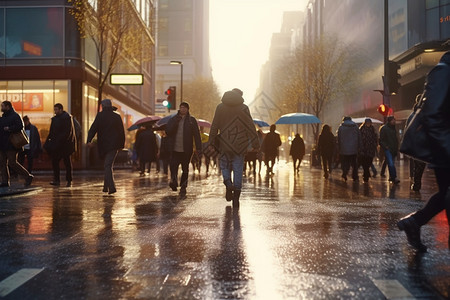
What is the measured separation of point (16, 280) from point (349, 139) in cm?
1427

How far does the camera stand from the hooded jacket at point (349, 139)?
1742 centimetres

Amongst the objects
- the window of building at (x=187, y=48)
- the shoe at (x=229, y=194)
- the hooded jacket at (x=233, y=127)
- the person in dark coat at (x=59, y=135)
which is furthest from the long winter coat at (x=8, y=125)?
the window of building at (x=187, y=48)

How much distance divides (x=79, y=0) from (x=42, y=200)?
16625 mm

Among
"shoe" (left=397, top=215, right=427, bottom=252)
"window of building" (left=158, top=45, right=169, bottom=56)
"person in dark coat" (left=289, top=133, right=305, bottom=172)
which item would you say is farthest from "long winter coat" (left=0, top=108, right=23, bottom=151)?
"window of building" (left=158, top=45, right=169, bottom=56)

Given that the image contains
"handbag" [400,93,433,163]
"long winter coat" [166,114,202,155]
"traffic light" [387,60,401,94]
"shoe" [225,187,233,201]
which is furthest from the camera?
"traffic light" [387,60,401,94]

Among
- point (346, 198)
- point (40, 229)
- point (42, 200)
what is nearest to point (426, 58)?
point (346, 198)

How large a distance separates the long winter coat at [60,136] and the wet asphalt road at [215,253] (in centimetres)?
447

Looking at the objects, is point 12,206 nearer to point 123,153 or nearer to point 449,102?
point 449,102

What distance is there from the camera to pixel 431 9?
36.4 metres

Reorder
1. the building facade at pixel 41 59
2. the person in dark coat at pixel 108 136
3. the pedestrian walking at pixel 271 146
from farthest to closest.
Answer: the building facade at pixel 41 59 → the pedestrian walking at pixel 271 146 → the person in dark coat at pixel 108 136

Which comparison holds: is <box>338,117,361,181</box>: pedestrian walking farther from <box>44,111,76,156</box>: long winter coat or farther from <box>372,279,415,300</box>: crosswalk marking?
<box>372,279,415,300</box>: crosswalk marking

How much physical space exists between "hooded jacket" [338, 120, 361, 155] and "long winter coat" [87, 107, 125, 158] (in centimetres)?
799

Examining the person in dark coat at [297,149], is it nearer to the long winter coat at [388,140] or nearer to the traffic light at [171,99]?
the long winter coat at [388,140]

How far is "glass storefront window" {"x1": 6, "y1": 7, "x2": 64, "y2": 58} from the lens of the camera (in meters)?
28.0
